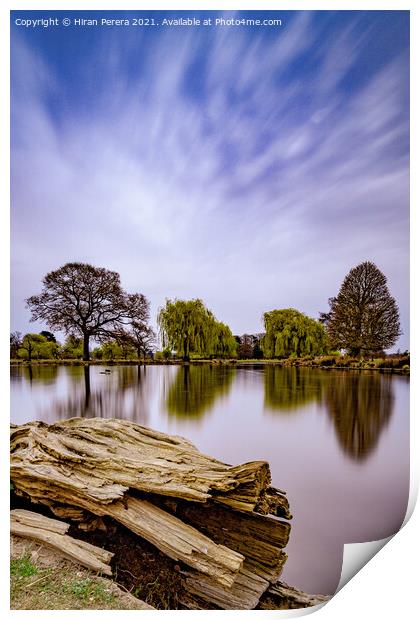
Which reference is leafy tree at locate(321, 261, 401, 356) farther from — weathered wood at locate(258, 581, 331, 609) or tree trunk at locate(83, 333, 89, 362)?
tree trunk at locate(83, 333, 89, 362)

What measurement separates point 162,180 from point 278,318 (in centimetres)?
122

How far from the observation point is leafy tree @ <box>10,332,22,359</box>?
107 inches

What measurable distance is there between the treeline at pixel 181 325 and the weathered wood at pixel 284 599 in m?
1.41

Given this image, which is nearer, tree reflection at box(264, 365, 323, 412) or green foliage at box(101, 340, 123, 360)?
tree reflection at box(264, 365, 323, 412)

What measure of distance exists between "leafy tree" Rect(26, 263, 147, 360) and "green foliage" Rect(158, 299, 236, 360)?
212 mm

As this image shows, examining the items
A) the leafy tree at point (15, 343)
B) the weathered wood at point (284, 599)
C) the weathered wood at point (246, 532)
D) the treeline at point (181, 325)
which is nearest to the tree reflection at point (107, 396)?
the treeline at point (181, 325)

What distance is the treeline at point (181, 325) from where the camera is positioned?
281 cm

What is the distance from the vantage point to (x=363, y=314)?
9.92ft

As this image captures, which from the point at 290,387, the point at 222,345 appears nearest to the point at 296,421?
the point at 290,387

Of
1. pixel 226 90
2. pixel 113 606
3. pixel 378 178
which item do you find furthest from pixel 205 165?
pixel 113 606

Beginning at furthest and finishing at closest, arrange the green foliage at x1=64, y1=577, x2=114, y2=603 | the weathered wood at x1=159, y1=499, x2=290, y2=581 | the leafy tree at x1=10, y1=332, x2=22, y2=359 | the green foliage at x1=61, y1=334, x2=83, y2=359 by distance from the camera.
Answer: the green foliage at x1=61, y1=334, x2=83, y2=359 < the leafy tree at x1=10, y1=332, x2=22, y2=359 < the weathered wood at x1=159, y1=499, x2=290, y2=581 < the green foliage at x1=64, y1=577, x2=114, y2=603

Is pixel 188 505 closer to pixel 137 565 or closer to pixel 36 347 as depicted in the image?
pixel 137 565


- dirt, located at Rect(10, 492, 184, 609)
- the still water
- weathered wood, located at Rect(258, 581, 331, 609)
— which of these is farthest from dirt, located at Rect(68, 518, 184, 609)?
A: the still water
